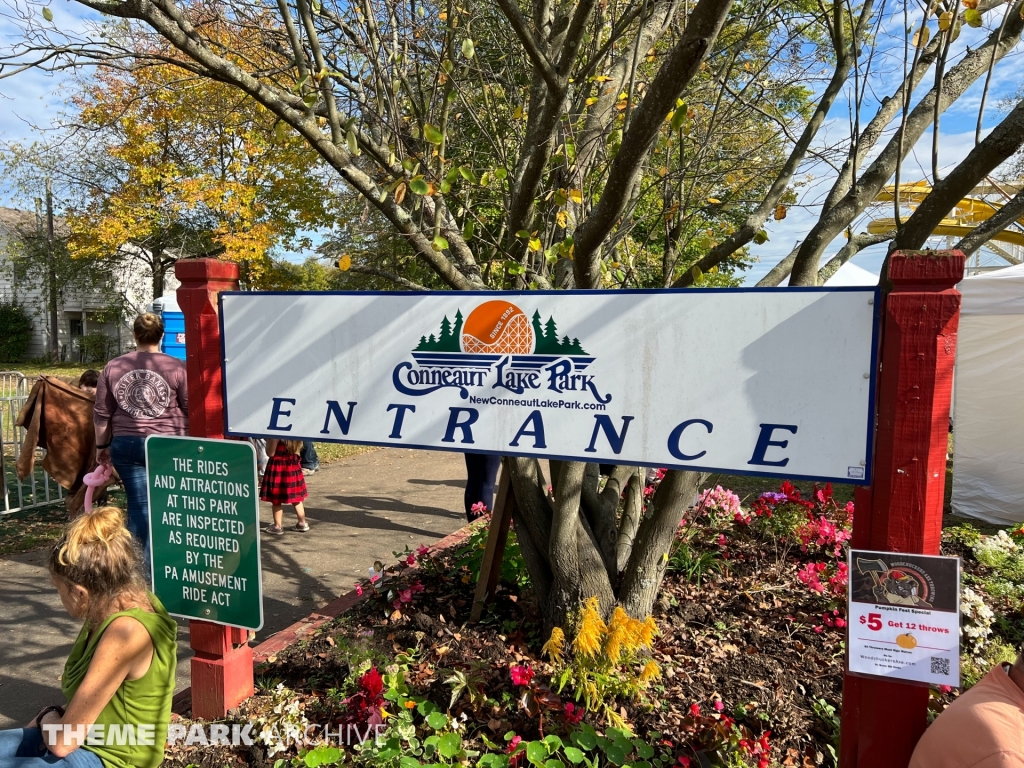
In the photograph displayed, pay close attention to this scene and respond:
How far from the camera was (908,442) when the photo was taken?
76.1 inches

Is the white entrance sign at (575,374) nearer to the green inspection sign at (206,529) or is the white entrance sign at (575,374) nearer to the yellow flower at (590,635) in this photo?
the green inspection sign at (206,529)

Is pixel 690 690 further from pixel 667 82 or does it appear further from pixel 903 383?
pixel 667 82

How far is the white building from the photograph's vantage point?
29.6 meters

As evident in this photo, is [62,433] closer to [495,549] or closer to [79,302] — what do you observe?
[495,549]

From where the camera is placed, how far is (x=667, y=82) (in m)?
2.28

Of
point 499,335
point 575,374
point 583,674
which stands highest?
point 499,335

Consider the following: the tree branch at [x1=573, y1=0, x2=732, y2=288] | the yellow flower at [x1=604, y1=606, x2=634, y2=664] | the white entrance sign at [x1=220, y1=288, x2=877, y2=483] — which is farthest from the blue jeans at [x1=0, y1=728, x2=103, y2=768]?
the tree branch at [x1=573, y1=0, x2=732, y2=288]

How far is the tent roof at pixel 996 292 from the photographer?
6.57 m

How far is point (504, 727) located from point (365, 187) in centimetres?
246

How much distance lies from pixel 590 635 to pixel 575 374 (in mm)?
1136

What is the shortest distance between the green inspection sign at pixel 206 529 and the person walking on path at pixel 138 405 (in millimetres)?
1480

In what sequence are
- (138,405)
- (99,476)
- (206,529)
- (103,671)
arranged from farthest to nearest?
(99,476) → (138,405) → (206,529) → (103,671)

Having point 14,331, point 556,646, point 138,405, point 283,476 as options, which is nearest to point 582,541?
point 556,646

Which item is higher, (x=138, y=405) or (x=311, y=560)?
(x=138, y=405)
